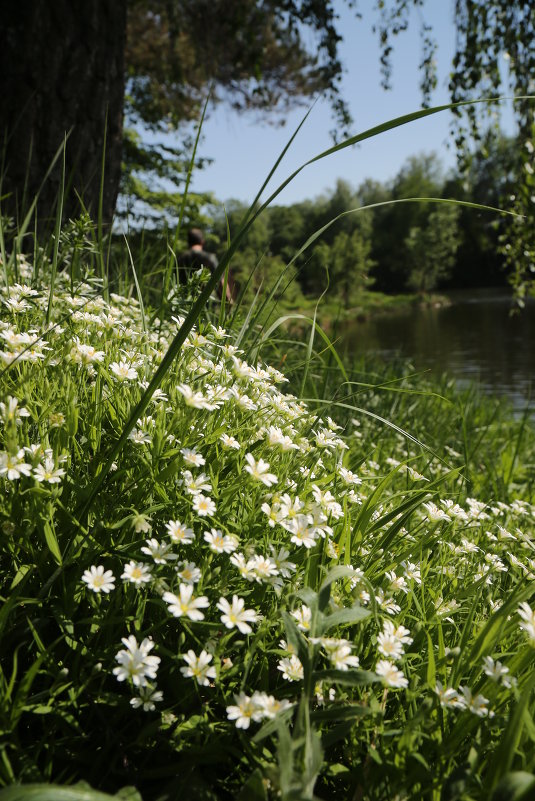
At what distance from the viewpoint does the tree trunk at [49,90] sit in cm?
346

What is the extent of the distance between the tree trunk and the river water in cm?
435

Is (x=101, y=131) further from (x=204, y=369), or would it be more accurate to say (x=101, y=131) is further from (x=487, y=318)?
(x=487, y=318)

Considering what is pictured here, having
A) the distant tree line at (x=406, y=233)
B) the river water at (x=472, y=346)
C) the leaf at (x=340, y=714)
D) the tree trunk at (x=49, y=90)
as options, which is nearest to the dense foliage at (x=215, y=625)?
the leaf at (x=340, y=714)

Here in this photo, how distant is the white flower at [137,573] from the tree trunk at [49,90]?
2929 millimetres

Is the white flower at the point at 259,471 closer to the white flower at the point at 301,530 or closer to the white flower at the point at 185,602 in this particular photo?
the white flower at the point at 301,530

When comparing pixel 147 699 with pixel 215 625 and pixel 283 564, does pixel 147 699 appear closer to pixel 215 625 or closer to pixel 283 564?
pixel 215 625

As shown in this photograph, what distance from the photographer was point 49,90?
3.47 metres

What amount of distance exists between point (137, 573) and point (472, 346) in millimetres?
18007

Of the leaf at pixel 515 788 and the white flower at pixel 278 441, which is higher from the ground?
the white flower at pixel 278 441

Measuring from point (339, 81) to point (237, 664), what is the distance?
7.39 meters

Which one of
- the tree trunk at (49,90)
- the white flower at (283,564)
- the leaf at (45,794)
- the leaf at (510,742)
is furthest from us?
the tree trunk at (49,90)

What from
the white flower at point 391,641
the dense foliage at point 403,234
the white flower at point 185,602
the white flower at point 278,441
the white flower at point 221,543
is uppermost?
the dense foliage at point 403,234

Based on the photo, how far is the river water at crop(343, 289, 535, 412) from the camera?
36.8ft

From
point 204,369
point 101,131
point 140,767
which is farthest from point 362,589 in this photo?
point 101,131
